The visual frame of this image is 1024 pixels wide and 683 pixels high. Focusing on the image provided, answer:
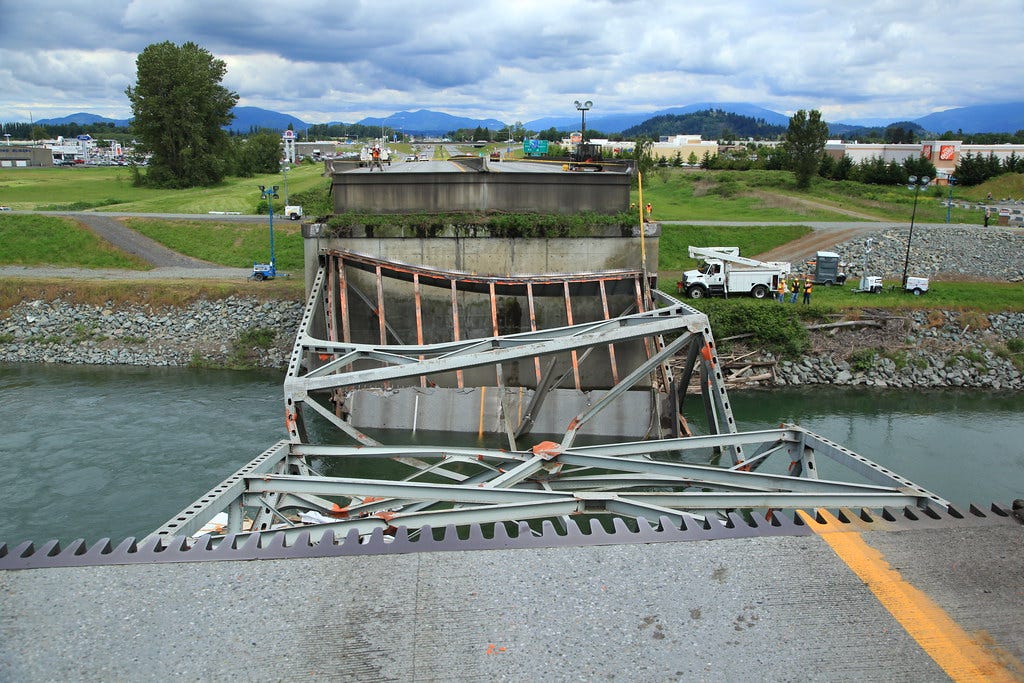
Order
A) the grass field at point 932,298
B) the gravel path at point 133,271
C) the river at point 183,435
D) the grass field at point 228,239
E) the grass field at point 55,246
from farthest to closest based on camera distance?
1. the grass field at point 228,239
2. the grass field at point 55,246
3. the gravel path at point 133,271
4. the grass field at point 932,298
5. the river at point 183,435

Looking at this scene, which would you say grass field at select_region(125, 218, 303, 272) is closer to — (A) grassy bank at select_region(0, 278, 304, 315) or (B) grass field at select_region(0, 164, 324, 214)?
(A) grassy bank at select_region(0, 278, 304, 315)

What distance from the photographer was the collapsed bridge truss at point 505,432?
9.11 meters

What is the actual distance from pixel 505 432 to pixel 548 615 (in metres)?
17.0

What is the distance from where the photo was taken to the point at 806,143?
2778 inches

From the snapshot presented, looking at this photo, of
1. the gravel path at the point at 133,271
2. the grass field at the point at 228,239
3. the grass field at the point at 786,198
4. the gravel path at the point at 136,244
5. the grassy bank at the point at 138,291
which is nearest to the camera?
the grassy bank at the point at 138,291

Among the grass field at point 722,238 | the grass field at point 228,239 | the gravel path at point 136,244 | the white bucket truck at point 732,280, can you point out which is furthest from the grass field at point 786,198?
the gravel path at point 136,244

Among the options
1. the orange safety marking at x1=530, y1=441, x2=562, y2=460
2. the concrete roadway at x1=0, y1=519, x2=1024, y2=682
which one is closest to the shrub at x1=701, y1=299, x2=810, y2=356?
the orange safety marking at x1=530, y1=441, x2=562, y2=460

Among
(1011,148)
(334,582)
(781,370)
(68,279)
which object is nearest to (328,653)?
(334,582)

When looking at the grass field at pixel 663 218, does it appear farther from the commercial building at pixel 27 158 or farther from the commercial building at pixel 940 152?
the commercial building at pixel 27 158

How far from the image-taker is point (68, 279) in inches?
1432

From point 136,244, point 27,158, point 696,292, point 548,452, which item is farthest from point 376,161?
point 27,158

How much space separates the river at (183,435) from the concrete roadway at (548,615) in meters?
12.0

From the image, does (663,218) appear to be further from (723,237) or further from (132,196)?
(132,196)

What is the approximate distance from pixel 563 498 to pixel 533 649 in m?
3.17
